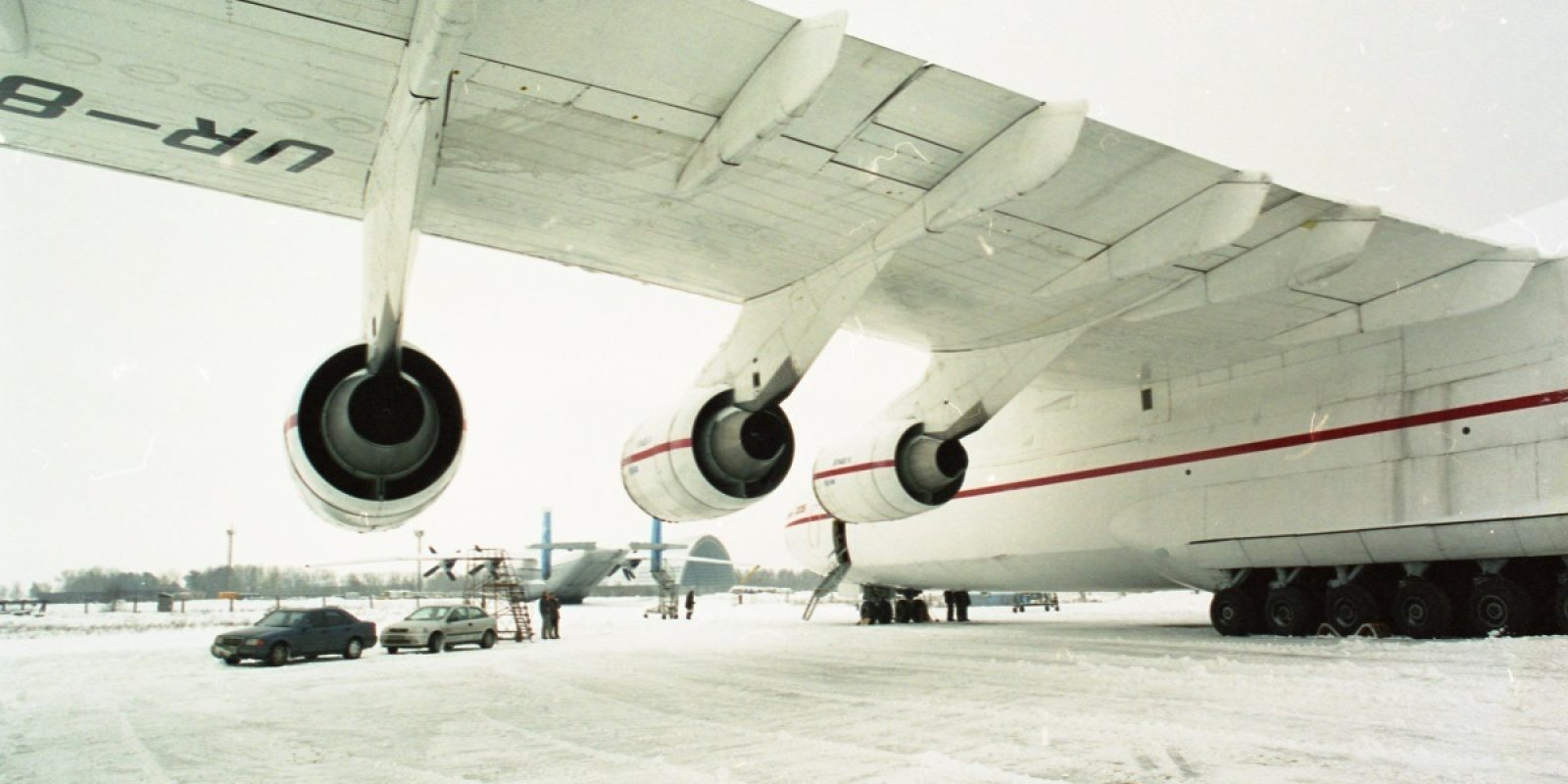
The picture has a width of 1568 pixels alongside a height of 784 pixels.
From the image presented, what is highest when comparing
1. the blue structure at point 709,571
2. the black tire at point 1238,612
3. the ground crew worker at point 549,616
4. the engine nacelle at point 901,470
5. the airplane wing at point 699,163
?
the airplane wing at point 699,163

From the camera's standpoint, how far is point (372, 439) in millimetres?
6531

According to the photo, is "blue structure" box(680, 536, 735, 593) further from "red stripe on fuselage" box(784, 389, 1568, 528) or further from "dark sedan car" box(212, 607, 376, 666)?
"red stripe on fuselage" box(784, 389, 1568, 528)

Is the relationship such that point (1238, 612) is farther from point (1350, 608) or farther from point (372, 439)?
point (372, 439)

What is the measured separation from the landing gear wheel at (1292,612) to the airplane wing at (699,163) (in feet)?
10.7

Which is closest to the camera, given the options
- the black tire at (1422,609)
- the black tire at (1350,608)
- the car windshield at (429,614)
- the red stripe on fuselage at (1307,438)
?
the red stripe on fuselage at (1307,438)

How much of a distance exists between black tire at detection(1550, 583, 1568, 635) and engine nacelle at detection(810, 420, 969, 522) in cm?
579

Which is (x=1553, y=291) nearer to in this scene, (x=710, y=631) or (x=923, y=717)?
(x=923, y=717)

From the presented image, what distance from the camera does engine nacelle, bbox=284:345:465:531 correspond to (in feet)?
21.2

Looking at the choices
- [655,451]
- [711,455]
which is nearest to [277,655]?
[655,451]

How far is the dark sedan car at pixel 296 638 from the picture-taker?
41.5 ft

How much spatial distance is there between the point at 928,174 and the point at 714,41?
83.0 inches

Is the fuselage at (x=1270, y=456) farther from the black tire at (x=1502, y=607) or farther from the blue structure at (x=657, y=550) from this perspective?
the blue structure at (x=657, y=550)

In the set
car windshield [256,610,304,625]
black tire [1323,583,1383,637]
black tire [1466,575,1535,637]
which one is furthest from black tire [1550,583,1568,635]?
car windshield [256,610,304,625]

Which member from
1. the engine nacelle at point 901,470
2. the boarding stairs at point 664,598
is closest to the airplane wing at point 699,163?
the engine nacelle at point 901,470
